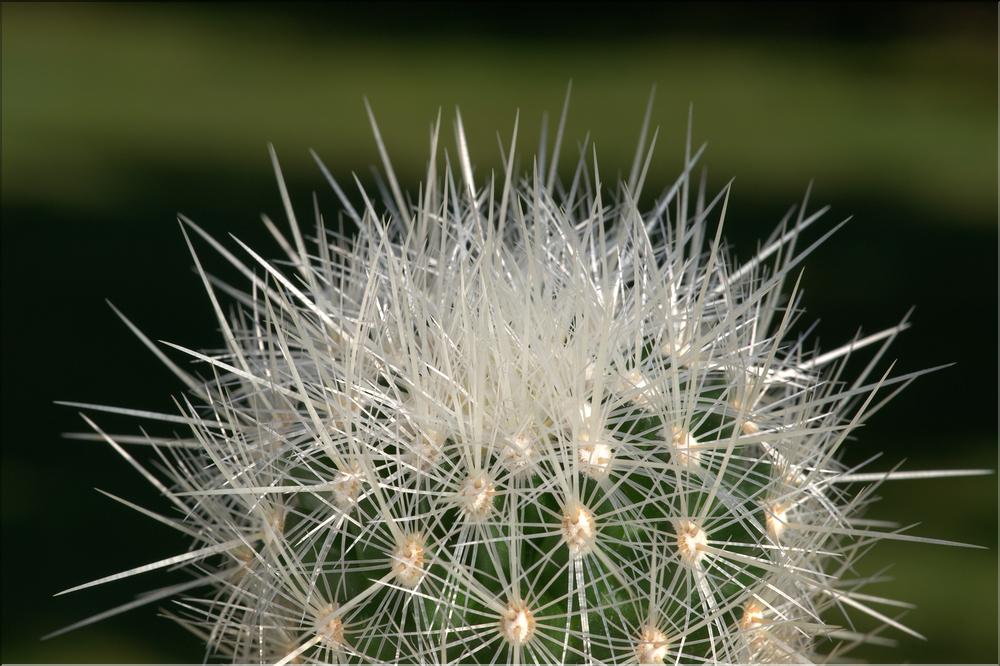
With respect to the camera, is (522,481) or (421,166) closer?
(522,481)

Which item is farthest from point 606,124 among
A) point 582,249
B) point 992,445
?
point 582,249

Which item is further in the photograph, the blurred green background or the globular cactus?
the blurred green background

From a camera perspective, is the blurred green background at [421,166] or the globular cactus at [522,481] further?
the blurred green background at [421,166]

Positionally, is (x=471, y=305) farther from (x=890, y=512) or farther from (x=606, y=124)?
(x=606, y=124)

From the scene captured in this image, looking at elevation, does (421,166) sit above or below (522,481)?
below

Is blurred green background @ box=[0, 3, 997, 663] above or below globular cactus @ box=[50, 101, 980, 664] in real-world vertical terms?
below

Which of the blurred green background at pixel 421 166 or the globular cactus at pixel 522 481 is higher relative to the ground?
the globular cactus at pixel 522 481

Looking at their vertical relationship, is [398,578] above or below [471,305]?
below

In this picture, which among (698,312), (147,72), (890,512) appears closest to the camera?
(698,312)
